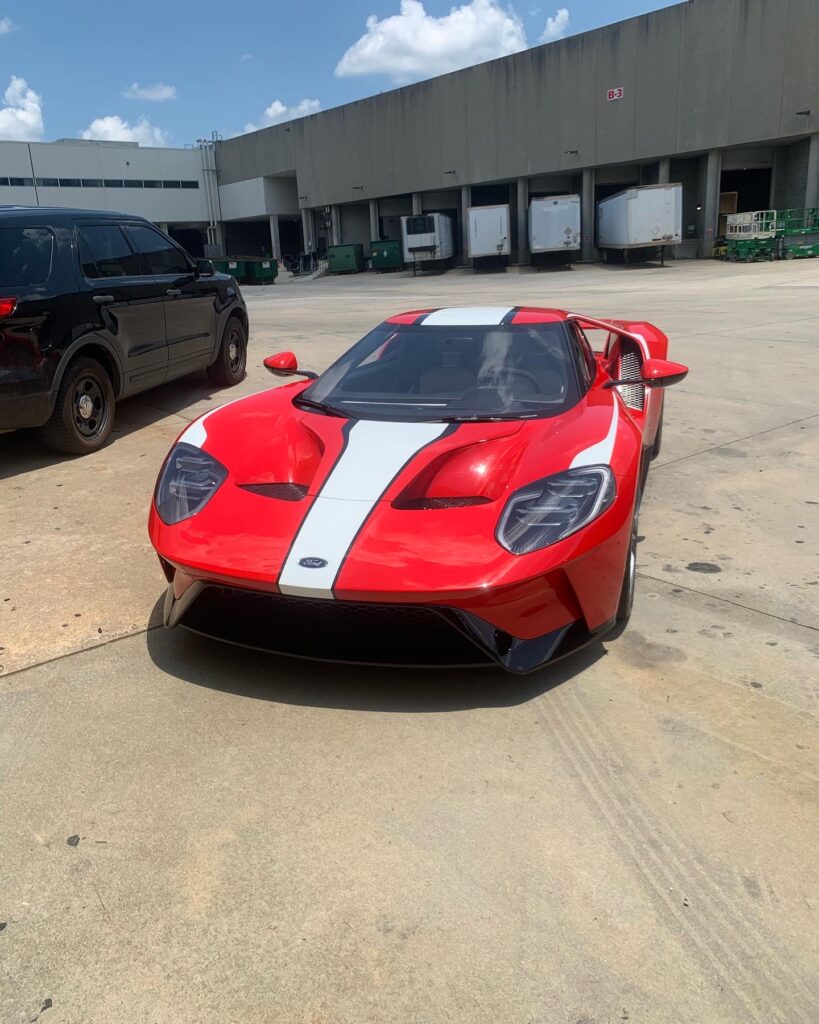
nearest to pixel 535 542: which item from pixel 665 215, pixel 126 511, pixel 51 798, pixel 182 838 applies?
pixel 182 838

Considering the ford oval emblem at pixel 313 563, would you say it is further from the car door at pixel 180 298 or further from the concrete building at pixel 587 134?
the concrete building at pixel 587 134

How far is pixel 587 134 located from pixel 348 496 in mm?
41845

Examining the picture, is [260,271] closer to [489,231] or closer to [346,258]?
[346,258]

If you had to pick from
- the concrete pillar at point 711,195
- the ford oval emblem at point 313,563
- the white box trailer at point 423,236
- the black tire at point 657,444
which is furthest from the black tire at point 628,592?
the white box trailer at point 423,236

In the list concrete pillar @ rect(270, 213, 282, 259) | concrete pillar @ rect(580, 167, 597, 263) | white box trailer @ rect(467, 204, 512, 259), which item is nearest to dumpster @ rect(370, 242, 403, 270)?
white box trailer @ rect(467, 204, 512, 259)

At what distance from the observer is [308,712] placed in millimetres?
2717

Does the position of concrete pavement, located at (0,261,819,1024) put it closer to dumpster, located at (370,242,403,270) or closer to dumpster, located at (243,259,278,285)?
dumpster, located at (370,242,403,270)

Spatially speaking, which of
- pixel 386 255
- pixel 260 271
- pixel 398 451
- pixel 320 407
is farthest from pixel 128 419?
pixel 260 271

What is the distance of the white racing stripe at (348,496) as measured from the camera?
2.62 meters

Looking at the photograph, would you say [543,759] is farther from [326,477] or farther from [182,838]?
[326,477]

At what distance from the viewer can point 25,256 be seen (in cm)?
562

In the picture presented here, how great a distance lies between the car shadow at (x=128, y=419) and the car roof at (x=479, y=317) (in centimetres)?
310

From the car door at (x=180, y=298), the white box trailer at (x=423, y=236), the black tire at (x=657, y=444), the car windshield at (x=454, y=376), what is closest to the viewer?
the car windshield at (x=454, y=376)

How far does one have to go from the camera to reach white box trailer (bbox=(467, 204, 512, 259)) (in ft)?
127
